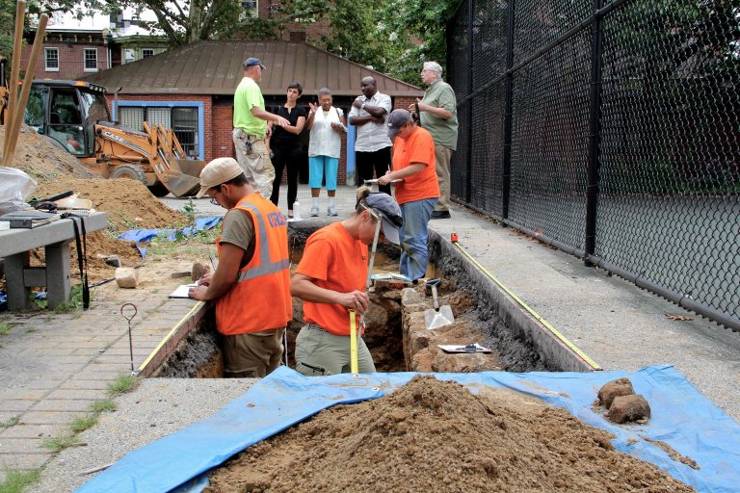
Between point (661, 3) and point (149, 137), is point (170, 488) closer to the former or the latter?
point (661, 3)

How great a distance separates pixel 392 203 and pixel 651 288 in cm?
210

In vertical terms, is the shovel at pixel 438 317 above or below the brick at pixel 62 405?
below

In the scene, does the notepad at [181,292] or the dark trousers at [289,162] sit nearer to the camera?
the notepad at [181,292]

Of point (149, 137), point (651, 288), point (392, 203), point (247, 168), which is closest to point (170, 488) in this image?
point (392, 203)

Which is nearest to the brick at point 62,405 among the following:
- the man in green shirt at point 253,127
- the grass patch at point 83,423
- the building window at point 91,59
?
the grass patch at point 83,423

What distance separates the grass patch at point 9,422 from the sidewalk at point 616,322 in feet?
9.06

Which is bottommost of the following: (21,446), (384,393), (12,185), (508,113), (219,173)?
(21,446)

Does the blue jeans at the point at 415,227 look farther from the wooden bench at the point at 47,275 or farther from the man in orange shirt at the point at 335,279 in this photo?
the wooden bench at the point at 47,275

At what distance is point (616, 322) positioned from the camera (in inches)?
172

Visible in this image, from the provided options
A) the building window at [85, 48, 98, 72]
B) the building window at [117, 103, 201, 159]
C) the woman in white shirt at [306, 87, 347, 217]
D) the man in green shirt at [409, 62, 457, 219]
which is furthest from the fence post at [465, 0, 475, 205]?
the building window at [85, 48, 98, 72]

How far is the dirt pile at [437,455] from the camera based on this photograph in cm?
201

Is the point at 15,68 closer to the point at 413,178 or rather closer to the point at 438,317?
the point at 413,178

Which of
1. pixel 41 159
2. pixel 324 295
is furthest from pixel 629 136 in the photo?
pixel 41 159

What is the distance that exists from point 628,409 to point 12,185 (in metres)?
4.56
